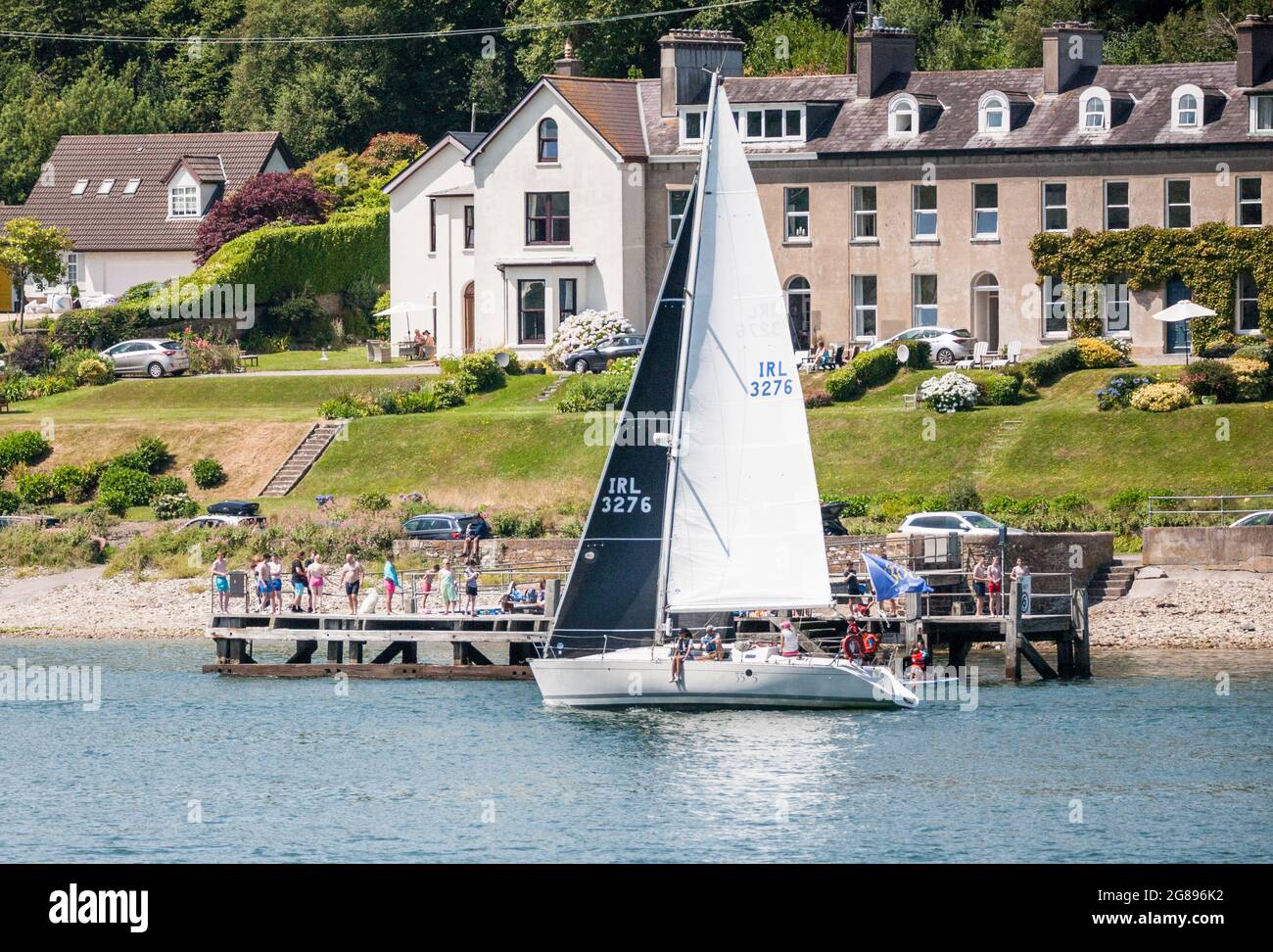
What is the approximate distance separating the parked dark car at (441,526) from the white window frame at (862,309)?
2223cm

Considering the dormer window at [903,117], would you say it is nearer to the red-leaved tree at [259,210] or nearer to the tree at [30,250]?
the red-leaved tree at [259,210]

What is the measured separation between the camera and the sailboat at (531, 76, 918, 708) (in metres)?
39.8

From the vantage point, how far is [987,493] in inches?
2366

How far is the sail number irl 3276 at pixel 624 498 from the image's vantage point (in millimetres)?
40719

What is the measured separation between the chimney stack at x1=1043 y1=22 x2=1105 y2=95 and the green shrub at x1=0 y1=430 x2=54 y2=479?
122ft

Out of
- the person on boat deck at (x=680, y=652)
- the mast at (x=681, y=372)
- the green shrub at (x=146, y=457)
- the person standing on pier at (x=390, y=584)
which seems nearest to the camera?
the mast at (x=681, y=372)

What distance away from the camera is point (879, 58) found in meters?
76.4

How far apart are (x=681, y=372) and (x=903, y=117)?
37.6 metres

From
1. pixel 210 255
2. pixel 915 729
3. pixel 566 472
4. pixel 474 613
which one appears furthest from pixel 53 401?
pixel 915 729

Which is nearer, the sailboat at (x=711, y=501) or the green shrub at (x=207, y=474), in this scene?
the sailboat at (x=711, y=501)

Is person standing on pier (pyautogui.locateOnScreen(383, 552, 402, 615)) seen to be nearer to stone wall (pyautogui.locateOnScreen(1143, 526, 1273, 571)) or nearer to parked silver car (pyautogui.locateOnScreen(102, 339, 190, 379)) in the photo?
stone wall (pyautogui.locateOnScreen(1143, 526, 1273, 571))

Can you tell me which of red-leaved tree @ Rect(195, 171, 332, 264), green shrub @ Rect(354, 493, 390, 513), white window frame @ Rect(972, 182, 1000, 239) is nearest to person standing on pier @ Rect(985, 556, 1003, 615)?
green shrub @ Rect(354, 493, 390, 513)

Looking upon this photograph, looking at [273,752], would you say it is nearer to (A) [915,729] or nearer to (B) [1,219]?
(A) [915,729]

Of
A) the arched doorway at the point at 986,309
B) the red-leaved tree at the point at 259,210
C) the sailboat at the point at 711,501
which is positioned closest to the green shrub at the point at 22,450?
the red-leaved tree at the point at 259,210
